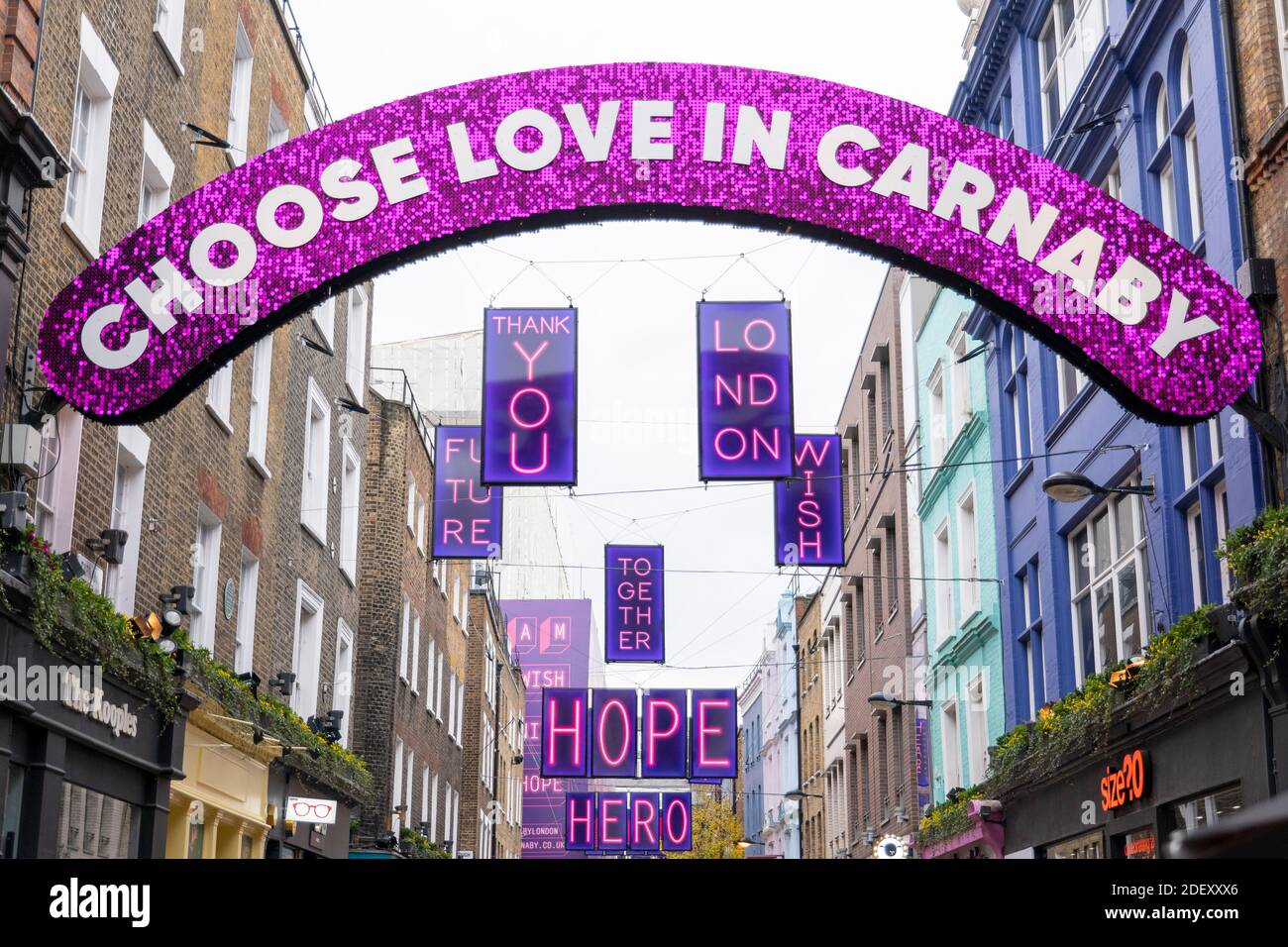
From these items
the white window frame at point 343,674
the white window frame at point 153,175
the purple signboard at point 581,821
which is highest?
the white window frame at point 153,175

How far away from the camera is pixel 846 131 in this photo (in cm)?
1278

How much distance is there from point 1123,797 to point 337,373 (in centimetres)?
1578

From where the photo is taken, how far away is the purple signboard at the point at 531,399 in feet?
53.6

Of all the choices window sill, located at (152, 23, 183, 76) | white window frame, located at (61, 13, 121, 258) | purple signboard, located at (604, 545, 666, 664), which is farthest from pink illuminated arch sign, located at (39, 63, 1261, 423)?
purple signboard, located at (604, 545, 666, 664)

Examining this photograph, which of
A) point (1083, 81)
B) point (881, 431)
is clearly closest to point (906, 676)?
point (881, 431)

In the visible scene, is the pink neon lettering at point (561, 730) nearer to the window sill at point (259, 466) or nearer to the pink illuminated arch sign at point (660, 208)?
the window sill at point (259, 466)

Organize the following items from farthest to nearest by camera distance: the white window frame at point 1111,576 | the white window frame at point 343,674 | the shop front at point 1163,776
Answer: the white window frame at point 343,674 < the white window frame at point 1111,576 < the shop front at point 1163,776

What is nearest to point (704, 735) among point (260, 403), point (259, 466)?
point (259, 466)

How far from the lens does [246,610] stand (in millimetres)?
21938

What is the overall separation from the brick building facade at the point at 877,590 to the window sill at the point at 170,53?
1815cm

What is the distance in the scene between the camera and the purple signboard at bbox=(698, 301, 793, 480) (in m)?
15.9

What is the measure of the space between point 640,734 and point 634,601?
4065 millimetres

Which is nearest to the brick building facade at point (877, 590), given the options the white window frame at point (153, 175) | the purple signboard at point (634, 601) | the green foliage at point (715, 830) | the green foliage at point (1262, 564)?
the purple signboard at point (634, 601)
